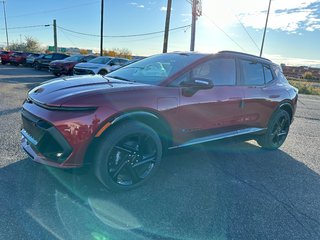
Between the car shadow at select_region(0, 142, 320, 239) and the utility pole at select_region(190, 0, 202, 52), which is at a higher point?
the utility pole at select_region(190, 0, 202, 52)

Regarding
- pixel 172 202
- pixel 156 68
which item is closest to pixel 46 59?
pixel 156 68

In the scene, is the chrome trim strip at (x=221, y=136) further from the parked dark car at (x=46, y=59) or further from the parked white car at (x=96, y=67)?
the parked dark car at (x=46, y=59)

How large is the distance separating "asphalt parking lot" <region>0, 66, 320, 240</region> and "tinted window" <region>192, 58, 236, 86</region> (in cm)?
98

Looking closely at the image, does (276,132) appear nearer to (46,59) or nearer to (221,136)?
(221,136)

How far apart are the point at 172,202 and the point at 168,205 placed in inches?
3.3

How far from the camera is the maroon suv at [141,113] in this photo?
2.69 meters

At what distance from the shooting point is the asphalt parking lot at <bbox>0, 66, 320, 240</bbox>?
97.8 inches

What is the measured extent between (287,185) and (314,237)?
1.14m

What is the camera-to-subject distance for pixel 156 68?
3.90 meters

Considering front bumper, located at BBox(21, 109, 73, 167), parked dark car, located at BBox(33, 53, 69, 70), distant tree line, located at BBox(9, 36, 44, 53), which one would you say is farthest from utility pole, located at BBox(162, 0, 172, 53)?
distant tree line, located at BBox(9, 36, 44, 53)

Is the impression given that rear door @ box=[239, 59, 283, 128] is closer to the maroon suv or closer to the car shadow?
the maroon suv

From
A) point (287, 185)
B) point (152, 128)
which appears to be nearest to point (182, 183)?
point (152, 128)

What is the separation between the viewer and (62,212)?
264cm

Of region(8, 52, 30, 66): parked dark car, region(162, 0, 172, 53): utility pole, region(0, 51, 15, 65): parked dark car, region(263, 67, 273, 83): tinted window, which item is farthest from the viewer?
region(0, 51, 15, 65): parked dark car
